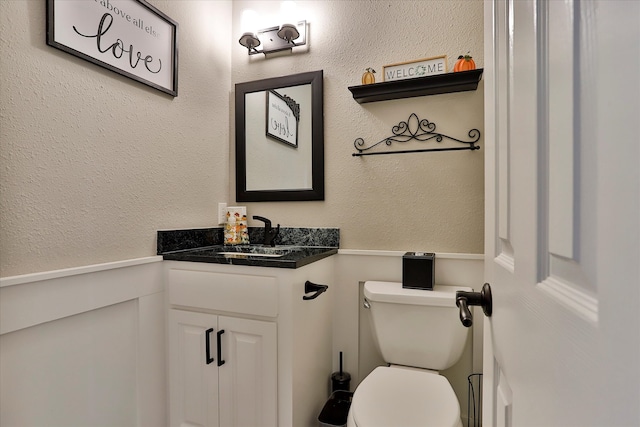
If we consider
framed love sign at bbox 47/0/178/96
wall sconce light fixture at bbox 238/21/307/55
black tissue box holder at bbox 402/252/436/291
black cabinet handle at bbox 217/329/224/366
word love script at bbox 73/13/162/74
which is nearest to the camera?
framed love sign at bbox 47/0/178/96

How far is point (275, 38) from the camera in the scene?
175 cm

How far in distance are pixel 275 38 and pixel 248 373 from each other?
5.60ft

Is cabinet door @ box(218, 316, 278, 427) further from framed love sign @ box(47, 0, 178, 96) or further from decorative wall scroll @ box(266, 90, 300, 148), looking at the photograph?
framed love sign @ box(47, 0, 178, 96)

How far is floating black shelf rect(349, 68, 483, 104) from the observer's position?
138cm

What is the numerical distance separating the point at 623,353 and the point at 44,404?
4.73 ft

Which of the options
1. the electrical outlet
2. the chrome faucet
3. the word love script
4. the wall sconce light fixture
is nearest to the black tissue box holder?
the chrome faucet

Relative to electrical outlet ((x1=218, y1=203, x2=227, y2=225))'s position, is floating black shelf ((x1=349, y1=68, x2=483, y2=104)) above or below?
above

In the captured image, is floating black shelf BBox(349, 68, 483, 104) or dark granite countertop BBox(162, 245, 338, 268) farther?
floating black shelf BBox(349, 68, 483, 104)

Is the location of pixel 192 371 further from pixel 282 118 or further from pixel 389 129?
pixel 389 129

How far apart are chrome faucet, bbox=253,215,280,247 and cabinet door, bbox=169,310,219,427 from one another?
53 centimetres

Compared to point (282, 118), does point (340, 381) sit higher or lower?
lower

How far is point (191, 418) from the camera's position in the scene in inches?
52.9

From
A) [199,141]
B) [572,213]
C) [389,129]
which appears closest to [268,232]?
[199,141]

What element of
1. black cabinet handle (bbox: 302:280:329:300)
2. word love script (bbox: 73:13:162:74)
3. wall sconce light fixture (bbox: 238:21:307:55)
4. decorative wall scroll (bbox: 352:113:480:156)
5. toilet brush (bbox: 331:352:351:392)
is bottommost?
toilet brush (bbox: 331:352:351:392)
